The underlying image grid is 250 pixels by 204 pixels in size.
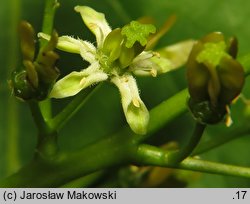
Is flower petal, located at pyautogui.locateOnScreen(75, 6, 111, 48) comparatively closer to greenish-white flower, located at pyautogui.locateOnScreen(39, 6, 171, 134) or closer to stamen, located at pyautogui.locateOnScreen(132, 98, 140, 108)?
greenish-white flower, located at pyautogui.locateOnScreen(39, 6, 171, 134)

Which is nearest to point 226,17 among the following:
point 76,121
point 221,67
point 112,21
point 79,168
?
point 112,21

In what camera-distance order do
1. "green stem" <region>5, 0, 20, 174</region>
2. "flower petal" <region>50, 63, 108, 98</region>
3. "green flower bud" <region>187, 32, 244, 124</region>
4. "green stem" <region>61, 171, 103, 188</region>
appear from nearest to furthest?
"green flower bud" <region>187, 32, 244, 124</region> < "flower petal" <region>50, 63, 108, 98</region> < "green stem" <region>61, 171, 103, 188</region> < "green stem" <region>5, 0, 20, 174</region>

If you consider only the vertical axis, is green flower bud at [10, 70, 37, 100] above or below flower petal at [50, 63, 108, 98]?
above

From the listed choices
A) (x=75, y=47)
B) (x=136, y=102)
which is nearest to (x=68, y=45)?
(x=75, y=47)

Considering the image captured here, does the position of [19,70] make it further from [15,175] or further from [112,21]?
[112,21]

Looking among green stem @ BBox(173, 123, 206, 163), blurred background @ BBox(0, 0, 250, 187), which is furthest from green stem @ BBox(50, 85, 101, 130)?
blurred background @ BBox(0, 0, 250, 187)
